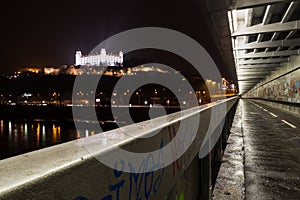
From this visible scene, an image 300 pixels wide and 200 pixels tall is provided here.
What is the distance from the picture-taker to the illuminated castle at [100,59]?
16288 centimetres

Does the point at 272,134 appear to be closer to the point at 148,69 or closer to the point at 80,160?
the point at 80,160

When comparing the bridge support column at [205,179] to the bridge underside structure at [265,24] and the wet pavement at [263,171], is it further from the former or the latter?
the bridge underside structure at [265,24]

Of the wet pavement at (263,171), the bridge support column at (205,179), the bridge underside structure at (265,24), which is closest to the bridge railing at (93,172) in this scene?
the bridge support column at (205,179)

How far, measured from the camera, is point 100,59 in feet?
536

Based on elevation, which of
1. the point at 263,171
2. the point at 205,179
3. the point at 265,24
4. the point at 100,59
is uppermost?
the point at 100,59

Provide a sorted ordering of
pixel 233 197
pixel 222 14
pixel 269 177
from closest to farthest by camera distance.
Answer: pixel 233 197 → pixel 269 177 → pixel 222 14

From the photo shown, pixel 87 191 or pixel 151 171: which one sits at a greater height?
pixel 87 191

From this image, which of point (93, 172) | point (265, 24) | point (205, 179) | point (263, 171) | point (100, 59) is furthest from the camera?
point (100, 59)

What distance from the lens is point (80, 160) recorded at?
116 cm

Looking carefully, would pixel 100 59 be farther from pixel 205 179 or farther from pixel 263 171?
pixel 205 179

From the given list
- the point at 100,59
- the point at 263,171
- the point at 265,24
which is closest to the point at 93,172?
the point at 263,171

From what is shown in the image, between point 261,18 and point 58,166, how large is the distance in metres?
13.8

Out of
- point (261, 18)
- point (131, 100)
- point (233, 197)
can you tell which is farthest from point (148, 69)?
point (233, 197)

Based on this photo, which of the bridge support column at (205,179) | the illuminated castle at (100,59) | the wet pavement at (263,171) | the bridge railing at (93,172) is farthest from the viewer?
the illuminated castle at (100,59)
